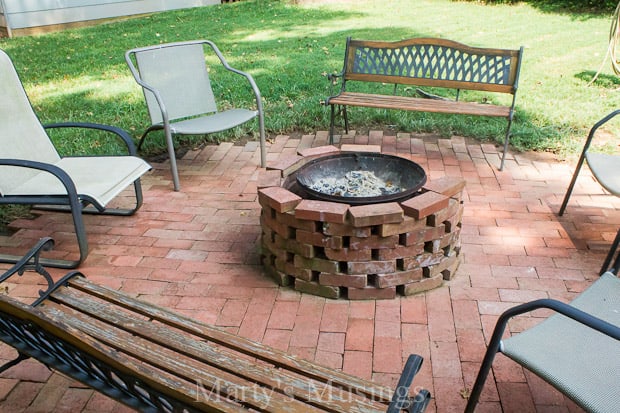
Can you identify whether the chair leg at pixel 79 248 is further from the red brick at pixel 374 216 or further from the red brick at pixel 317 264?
the red brick at pixel 374 216

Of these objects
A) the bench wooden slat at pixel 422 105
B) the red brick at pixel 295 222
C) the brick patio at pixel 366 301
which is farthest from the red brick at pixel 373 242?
the bench wooden slat at pixel 422 105

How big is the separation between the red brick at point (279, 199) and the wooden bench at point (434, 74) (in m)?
2.00

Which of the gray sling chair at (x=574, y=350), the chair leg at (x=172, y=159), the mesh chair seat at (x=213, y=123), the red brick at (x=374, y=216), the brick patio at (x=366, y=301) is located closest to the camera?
the gray sling chair at (x=574, y=350)

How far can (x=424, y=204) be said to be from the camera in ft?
8.76

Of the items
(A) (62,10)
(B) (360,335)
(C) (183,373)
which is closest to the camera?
(C) (183,373)

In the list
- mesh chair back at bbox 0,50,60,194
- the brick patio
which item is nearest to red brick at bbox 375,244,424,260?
the brick patio

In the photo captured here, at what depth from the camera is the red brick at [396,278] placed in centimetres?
277

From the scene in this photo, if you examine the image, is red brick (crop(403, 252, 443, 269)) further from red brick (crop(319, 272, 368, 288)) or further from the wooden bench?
the wooden bench

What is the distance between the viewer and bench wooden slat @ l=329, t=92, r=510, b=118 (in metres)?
4.39

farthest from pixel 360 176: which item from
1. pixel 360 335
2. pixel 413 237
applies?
pixel 360 335

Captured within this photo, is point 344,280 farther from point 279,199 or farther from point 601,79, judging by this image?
point 601,79

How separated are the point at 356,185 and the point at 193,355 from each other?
1612mm

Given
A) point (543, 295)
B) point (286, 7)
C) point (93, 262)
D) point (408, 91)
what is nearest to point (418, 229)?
point (543, 295)

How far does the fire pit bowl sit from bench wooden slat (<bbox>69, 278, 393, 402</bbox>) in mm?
1121
